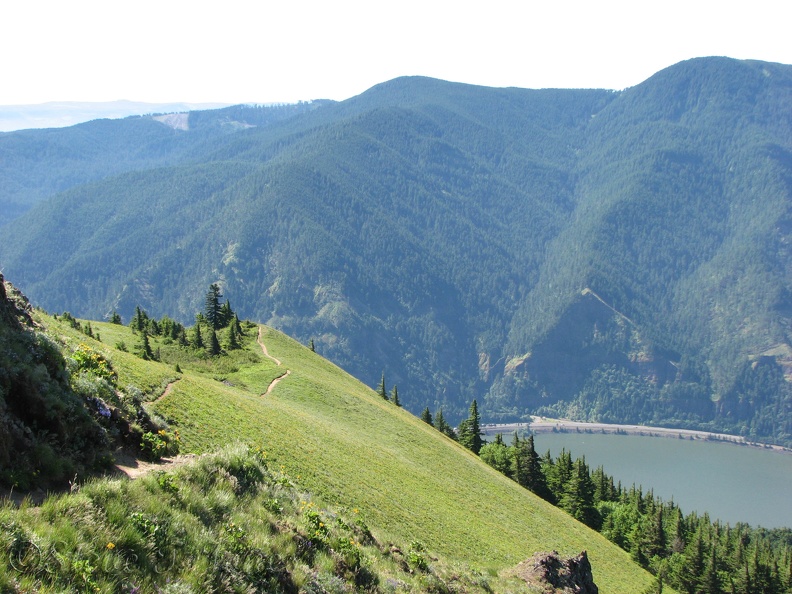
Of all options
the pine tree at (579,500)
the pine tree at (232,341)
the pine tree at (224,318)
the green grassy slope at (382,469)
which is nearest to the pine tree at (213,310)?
the pine tree at (224,318)

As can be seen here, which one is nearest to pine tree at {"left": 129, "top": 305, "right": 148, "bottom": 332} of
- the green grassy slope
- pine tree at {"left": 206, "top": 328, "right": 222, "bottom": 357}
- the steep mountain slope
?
the steep mountain slope

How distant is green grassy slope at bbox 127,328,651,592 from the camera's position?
27.1m

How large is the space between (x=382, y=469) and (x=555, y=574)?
507 inches

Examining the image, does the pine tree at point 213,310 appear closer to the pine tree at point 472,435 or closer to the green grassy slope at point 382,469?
the green grassy slope at point 382,469

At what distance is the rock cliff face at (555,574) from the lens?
24.2m

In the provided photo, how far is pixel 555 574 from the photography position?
2542 cm

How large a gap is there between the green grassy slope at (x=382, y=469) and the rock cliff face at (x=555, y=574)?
2.94 metres

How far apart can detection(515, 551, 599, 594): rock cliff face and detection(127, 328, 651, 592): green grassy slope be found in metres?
2.94

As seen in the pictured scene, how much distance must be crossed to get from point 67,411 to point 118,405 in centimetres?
282

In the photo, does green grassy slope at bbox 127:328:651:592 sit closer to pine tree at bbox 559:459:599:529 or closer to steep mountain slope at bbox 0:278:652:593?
steep mountain slope at bbox 0:278:652:593

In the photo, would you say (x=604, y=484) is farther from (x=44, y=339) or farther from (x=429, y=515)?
(x=44, y=339)

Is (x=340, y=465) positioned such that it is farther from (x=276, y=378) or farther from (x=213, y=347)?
Result: (x=213, y=347)

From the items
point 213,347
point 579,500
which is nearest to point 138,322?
point 213,347

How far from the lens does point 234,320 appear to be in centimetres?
7144
